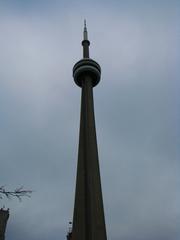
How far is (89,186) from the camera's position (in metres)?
48.6

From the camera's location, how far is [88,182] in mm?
49062

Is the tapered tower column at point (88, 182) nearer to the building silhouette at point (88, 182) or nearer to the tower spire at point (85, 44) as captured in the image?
the building silhouette at point (88, 182)

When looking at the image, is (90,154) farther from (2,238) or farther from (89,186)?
(2,238)

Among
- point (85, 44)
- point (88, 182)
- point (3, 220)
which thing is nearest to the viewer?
point (88, 182)

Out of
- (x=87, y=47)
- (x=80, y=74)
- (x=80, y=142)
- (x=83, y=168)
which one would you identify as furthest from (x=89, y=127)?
(x=87, y=47)

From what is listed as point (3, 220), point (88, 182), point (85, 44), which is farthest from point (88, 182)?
point (85, 44)

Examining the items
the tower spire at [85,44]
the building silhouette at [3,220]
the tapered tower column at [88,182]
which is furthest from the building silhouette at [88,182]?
the building silhouette at [3,220]

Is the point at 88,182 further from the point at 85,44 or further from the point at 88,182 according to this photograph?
the point at 85,44

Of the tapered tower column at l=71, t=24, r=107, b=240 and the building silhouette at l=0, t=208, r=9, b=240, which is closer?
the tapered tower column at l=71, t=24, r=107, b=240

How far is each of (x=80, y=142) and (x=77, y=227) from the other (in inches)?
548

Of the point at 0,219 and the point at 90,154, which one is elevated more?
the point at 90,154

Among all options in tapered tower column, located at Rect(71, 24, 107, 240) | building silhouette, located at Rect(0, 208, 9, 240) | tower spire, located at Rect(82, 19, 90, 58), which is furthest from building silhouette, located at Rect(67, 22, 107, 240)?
building silhouette, located at Rect(0, 208, 9, 240)

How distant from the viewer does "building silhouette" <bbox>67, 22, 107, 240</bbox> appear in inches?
1777

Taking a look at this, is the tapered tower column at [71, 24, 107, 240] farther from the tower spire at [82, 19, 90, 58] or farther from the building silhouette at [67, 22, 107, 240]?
the tower spire at [82, 19, 90, 58]
